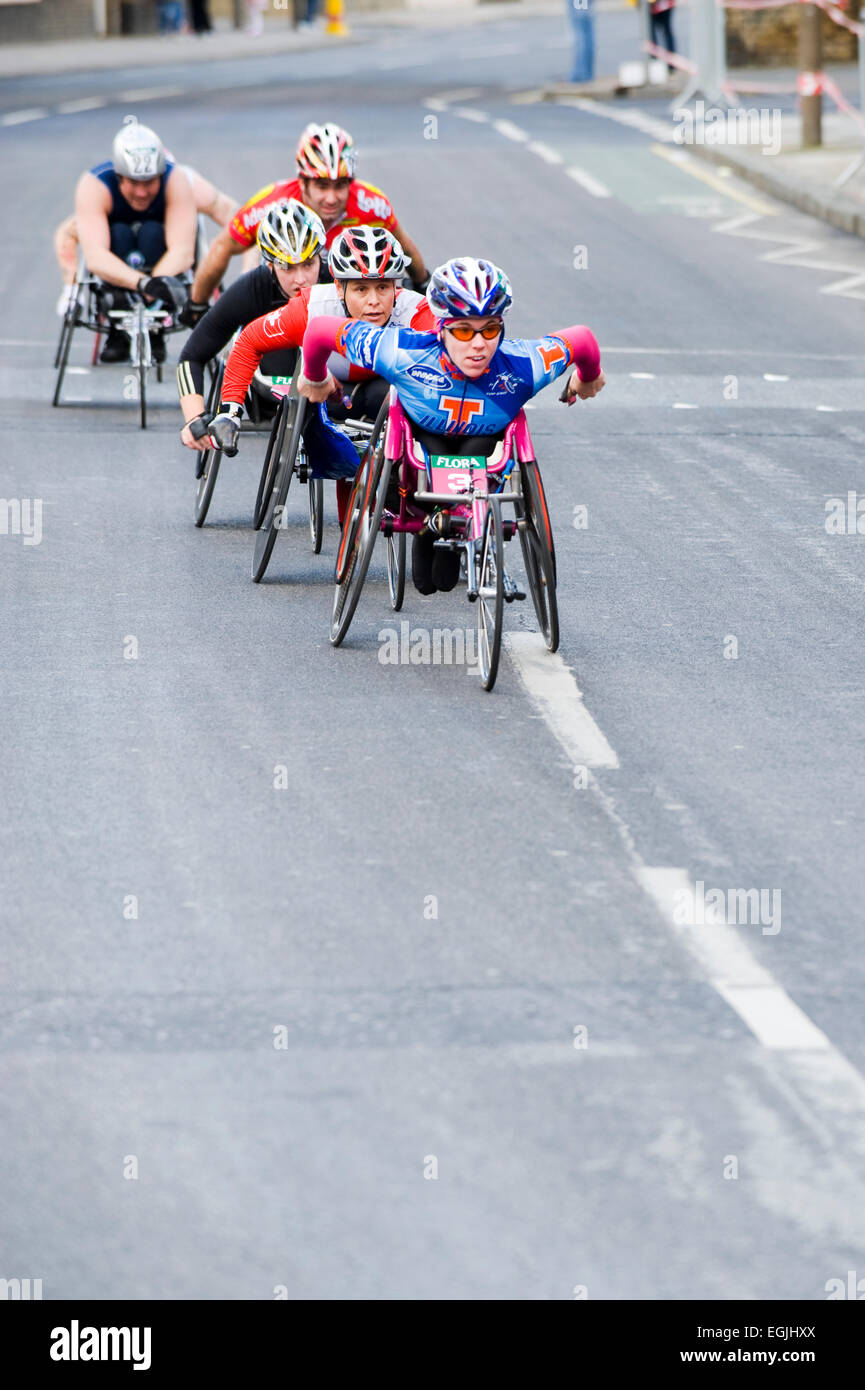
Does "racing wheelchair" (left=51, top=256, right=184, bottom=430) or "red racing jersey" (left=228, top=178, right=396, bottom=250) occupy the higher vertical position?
"red racing jersey" (left=228, top=178, right=396, bottom=250)

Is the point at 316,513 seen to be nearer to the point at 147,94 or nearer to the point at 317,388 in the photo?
A: the point at 317,388

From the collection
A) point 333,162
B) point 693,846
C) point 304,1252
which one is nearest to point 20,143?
point 333,162

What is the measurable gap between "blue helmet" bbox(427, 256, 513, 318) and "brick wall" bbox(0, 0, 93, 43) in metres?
45.7

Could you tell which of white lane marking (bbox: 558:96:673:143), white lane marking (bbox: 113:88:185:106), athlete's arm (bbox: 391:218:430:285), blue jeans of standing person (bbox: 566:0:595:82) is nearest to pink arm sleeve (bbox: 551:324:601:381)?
athlete's arm (bbox: 391:218:430:285)

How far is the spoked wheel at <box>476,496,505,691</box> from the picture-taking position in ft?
25.6

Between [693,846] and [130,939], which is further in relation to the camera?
[693,846]

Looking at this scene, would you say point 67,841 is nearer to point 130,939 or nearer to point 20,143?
point 130,939

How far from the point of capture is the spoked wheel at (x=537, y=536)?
8281mm

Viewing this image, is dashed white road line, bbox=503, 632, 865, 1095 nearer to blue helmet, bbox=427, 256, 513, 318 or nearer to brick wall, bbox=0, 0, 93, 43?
blue helmet, bbox=427, 256, 513, 318

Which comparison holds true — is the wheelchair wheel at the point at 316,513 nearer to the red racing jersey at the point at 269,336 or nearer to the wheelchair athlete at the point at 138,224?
the red racing jersey at the point at 269,336

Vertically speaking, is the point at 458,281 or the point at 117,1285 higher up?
the point at 458,281

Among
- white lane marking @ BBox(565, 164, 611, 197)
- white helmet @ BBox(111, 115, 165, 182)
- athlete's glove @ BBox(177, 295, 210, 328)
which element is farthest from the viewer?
white lane marking @ BBox(565, 164, 611, 197)

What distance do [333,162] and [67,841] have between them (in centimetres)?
565
